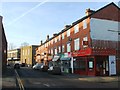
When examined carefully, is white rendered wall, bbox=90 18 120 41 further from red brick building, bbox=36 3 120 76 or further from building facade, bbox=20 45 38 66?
building facade, bbox=20 45 38 66

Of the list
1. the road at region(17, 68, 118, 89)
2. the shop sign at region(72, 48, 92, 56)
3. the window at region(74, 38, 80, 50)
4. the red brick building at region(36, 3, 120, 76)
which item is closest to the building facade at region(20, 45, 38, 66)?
the window at region(74, 38, 80, 50)

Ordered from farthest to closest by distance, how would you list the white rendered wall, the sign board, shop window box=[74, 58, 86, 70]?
shop window box=[74, 58, 86, 70]
the white rendered wall
the sign board

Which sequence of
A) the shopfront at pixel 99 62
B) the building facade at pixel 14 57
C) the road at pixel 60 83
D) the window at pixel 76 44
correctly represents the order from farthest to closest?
the building facade at pixel 14 57, the window at pixel 76 44, the shopfront at pixel 99 62, the road at pixel 60 83

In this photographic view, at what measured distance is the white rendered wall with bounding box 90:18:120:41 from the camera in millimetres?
38984

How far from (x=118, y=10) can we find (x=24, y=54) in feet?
263

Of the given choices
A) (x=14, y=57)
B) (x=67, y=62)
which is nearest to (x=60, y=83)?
(x=67, y=62)

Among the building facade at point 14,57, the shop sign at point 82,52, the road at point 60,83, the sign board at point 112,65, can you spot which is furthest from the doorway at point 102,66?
the building facade at point 14,57

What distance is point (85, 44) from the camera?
38531mm

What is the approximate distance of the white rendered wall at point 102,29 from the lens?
1535 inches

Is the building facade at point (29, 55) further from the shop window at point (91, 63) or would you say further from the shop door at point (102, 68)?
the shop door at point (102, 68)

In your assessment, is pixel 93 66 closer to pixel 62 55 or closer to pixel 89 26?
pixel 89 26

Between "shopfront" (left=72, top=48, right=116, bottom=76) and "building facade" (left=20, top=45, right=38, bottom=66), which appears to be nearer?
"shopfront" (left=72, top=48, right=116, bottom=76)

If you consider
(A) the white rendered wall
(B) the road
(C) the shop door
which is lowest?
(B) the road

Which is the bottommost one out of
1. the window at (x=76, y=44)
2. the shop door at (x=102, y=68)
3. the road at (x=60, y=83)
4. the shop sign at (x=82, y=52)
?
the road at (x=60, y=83)
